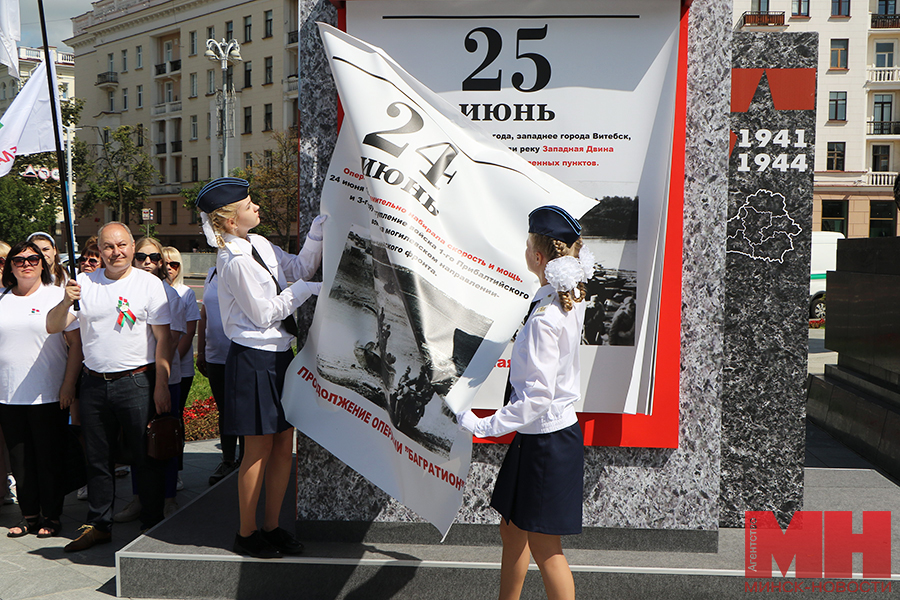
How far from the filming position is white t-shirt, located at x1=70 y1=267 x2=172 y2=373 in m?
4.58

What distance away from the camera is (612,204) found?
3.94 metres

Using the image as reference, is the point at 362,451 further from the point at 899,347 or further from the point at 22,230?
the point at 22,230

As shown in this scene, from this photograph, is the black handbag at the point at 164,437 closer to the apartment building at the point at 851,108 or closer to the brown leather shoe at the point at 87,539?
the brown leather shoe at the point at 87,539

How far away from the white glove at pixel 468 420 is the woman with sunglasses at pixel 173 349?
2.40m

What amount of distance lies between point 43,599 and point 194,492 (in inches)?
77.0

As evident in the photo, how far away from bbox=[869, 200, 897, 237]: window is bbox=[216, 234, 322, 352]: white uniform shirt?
44.5 meters

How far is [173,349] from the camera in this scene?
5.00 m

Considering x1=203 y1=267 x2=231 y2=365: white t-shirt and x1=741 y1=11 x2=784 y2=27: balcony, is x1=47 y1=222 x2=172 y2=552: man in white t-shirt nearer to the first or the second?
x1=203 y1=267 x2=231 y2=365: white t-shirt

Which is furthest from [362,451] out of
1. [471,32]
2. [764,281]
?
[764,281]

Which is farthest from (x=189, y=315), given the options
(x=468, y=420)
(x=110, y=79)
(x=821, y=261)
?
(x=110, y=79)

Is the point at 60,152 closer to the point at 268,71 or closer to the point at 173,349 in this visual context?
the point at 173,349

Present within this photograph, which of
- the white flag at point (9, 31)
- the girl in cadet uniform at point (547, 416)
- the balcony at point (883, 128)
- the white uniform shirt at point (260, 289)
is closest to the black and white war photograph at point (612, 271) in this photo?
the girl in cadet uniform at point (547, 416)

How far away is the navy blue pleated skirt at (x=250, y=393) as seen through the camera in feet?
12.7

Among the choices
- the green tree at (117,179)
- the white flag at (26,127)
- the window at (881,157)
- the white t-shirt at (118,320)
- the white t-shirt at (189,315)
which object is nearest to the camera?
the white t-shirt at (118,320)
